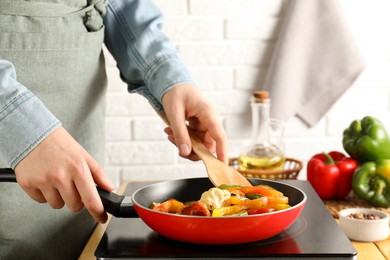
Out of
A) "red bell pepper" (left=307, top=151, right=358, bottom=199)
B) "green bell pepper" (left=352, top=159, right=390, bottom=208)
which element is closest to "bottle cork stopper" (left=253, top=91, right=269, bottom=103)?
"red bell pepper" (left=307, top=151, right=358, bottom=199)

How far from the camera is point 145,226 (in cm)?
98

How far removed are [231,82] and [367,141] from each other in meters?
0.67

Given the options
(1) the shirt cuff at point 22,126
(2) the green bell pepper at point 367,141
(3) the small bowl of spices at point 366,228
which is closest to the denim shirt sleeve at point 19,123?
(1) the shirt cuff at point 22,126

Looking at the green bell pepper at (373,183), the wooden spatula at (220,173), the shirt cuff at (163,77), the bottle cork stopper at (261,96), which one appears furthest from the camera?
the bottle cork stopper at (261,96)

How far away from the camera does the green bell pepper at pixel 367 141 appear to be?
159 centimetres

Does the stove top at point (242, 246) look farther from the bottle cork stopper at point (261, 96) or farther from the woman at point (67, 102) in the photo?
the bottle cork stopper at point (261, 96)

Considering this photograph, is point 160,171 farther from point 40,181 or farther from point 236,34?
point 40,181

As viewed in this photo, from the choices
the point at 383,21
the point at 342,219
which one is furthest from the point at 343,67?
the point at 342,219

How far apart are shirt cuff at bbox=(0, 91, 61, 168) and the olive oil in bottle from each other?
0.86m

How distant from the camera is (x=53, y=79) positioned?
1.15 metres

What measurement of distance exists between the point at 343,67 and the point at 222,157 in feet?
3.52

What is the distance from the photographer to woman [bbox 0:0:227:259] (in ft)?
2.83

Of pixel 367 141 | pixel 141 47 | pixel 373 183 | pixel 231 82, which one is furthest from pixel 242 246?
pixel 231 82

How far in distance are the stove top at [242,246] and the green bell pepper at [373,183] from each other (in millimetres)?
516
